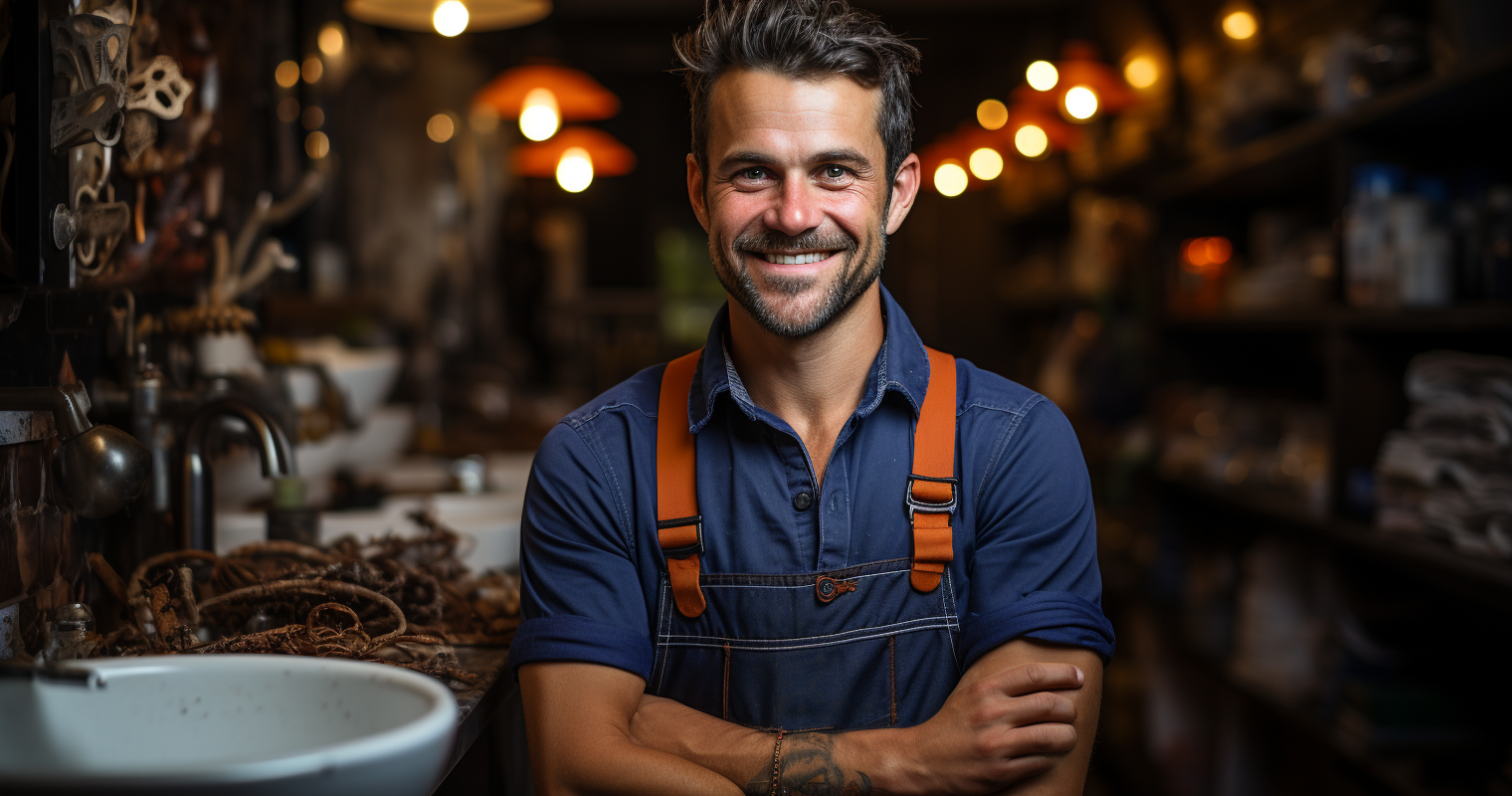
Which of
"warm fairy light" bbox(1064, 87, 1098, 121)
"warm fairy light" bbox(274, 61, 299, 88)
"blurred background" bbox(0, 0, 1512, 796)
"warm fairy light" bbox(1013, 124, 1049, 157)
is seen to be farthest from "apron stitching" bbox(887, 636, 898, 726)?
"warm fairy light" bbox(1013, 124, 1049, 157)

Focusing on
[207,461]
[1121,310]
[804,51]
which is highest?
[804,51]

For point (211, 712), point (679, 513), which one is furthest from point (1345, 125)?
point (211, 712)

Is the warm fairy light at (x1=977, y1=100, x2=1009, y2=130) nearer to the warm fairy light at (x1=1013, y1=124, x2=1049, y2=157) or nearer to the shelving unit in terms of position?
the warm fairy light at (x1=1013, y1=124, x2=1049, y2=157)

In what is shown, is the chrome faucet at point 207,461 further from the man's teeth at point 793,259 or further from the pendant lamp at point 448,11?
the pendant lamp at point 448,11

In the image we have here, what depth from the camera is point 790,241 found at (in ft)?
5.01

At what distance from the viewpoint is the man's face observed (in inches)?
59.6

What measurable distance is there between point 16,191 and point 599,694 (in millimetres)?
910

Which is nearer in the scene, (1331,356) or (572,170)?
(1331,356)

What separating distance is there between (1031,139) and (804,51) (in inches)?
122

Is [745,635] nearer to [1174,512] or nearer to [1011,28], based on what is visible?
[1174,512]

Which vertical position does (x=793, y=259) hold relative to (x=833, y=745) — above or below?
above

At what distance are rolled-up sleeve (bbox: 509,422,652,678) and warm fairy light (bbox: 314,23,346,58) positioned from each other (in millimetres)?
2458

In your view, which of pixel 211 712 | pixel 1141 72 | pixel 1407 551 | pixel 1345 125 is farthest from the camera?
pixel 1141 72

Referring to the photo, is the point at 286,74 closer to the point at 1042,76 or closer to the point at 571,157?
the point at 571,157
